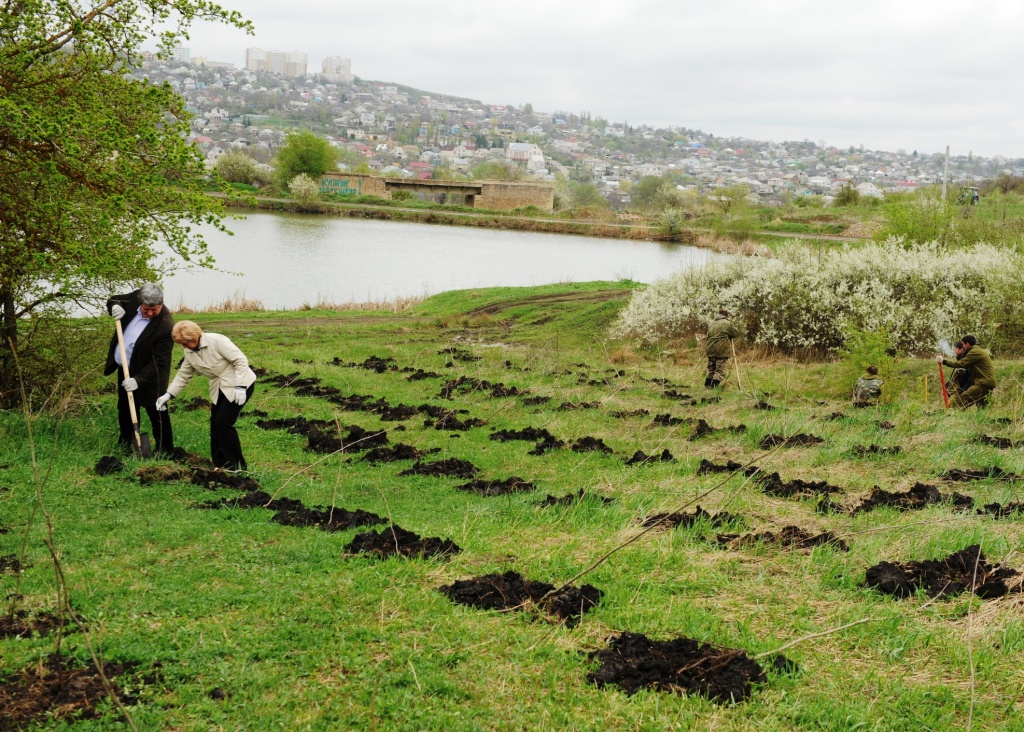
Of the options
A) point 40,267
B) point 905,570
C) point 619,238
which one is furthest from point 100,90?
point 619,238

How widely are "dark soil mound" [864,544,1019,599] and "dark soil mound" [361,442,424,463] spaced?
6.55m

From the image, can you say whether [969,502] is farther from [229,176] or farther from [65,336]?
[229,176]

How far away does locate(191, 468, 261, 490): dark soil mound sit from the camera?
9.66 m

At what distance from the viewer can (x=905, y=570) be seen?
716 centimetres

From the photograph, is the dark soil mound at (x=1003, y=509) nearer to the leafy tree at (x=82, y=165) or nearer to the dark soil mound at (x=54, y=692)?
the dark soil mound at (x=54, y=692)

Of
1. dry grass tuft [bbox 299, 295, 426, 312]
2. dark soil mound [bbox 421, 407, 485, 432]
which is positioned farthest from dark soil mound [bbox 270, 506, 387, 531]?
dry grass tuft [bbox 299, 295, 426, 312]

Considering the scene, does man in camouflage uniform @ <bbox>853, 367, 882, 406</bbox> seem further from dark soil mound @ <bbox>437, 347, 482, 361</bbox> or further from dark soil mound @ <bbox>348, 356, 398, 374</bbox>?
dark soil mound @ <bbox>348, 356, 398, 374</bbox>

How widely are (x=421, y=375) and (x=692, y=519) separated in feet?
38.3

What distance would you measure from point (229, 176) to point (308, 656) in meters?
95.2

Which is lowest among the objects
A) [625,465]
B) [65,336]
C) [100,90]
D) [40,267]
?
[625,465]

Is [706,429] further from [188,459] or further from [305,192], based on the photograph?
[305,192]

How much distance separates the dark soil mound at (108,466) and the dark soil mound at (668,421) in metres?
8.14

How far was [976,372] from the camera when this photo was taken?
16.8 m

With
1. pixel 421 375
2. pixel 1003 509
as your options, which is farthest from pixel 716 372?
pixel 1003 509
